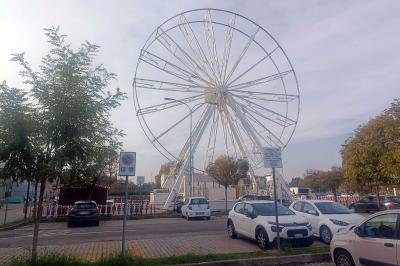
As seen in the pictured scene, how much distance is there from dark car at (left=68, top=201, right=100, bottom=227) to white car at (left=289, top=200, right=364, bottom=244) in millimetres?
12022

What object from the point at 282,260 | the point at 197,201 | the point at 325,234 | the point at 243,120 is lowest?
the point at 282,260

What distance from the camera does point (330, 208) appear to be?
1323 centimetres

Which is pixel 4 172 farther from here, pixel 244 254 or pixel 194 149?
pixel 194 149

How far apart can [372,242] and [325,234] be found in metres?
5.46

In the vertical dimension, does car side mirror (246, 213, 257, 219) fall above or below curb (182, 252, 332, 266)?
above

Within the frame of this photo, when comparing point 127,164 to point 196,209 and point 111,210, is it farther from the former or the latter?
point 111,210

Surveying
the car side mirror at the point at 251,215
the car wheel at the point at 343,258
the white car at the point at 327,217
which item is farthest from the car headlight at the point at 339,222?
the car wheel at the point at 343,258

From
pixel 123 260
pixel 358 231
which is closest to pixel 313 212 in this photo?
pixel 358 231

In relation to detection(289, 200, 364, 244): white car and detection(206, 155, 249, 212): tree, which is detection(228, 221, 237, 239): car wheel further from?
detection(206, 155, 249, 212): tree

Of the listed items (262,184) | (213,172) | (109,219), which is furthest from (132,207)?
(262,184)

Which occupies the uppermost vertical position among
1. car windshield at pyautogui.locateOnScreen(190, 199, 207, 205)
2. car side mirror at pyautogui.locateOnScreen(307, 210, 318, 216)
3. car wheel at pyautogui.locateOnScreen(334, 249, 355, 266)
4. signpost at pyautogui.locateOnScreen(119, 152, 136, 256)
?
signpost at pyautogui.locateOnScreen(119, 152, 136, 256)

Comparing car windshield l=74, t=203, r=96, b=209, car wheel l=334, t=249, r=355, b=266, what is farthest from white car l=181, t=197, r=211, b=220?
car wheel l=334, t=249, r=355, b=266

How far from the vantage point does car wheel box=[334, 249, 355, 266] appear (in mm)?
7570

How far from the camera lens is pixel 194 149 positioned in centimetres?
3045
